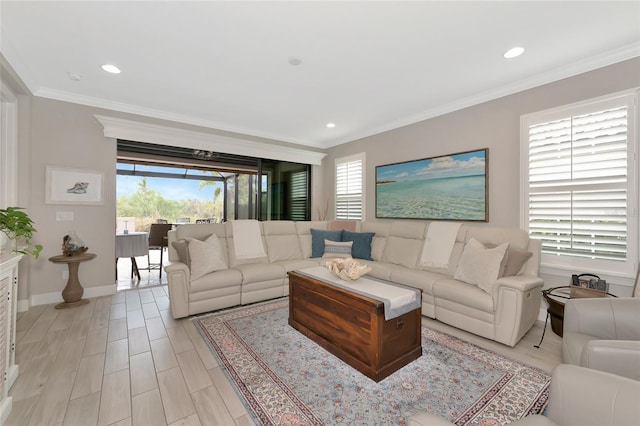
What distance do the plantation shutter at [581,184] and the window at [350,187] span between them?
2701 millimetres

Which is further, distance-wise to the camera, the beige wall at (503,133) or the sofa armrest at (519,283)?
the beige wall at (503,133)

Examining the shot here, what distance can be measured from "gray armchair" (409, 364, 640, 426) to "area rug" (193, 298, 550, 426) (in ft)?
2.31

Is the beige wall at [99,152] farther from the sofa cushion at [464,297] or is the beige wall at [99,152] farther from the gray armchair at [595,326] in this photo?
the gray armchair at [595,326]

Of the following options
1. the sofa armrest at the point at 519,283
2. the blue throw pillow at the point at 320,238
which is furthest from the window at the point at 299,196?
the sofa armrest at the point at 519,283

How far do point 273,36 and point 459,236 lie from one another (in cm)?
302

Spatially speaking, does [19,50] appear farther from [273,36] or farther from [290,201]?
[290,201]

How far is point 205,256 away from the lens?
325 centimetres

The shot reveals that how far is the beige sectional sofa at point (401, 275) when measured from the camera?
2.48 m

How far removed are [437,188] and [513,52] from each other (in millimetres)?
1799

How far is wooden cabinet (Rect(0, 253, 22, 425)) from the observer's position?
1577 millimetres

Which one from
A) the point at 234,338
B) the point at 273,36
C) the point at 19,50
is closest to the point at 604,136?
the point at 273,36

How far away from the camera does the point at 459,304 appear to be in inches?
107

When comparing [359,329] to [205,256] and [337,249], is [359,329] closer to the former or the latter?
[205,256]

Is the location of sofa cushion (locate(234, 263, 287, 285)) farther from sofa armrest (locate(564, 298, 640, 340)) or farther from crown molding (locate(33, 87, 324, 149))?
sofa armrest (locate(564, 298, 640, 340))
